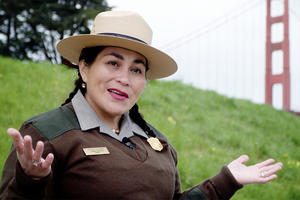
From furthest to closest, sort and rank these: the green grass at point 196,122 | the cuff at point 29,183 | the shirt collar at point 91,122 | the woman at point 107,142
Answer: the green grass at point 196,122 < the shirt collar at point 91,122 < the woman at point 107,142 < the cuff at point 29,183

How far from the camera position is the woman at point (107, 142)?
1281mm

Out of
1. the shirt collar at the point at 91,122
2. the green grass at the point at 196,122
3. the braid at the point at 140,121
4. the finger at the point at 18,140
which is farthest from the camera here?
the green grass at the point at 196,122

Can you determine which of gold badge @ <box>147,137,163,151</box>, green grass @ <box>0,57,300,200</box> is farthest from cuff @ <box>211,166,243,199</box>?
green grass @ <box>0,57,300,200</box>

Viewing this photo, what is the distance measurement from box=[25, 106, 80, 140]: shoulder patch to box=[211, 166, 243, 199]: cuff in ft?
2.56

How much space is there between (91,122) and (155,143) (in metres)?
0.39

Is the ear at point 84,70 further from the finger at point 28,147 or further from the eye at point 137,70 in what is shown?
the finger at point 28,147

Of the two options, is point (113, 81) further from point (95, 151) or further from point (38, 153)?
point (38, 153)

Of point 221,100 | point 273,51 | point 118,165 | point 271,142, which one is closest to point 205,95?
point 221,100

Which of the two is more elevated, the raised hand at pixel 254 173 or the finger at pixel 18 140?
the finger at pixel 18 140

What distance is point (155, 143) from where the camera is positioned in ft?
5.57

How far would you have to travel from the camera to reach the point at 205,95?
7.43 m

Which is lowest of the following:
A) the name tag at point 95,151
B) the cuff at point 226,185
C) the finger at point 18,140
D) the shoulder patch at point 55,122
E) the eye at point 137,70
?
the cuff at point 226,185

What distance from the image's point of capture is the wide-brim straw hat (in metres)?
1.57

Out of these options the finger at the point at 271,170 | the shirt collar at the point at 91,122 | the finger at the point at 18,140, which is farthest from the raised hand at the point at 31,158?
the finger at the point at 271,170
